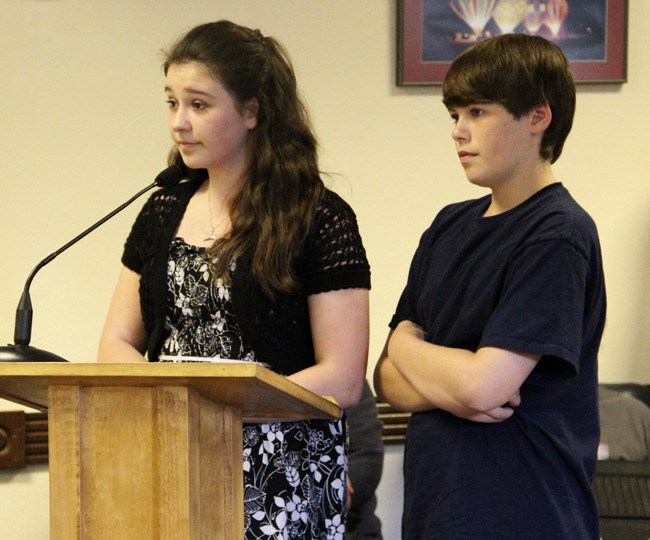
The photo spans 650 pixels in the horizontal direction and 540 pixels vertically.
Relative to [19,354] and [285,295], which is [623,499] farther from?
[19,354]

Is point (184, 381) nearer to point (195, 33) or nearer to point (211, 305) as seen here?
point (211, 305)

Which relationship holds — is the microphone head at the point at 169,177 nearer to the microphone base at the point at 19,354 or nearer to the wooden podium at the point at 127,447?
the microphone base at the point at 19,354

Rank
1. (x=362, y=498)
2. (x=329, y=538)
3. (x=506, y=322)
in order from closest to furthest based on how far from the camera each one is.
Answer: (x=506, y=322) < (x=329, y=538) < (x=362, y=498)

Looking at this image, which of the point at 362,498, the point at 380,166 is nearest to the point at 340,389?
the point at 362,498

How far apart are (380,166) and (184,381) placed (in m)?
2.35

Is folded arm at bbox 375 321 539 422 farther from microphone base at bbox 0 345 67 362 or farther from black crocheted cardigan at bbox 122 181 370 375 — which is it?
microphone base at bbox 0 345 67 362

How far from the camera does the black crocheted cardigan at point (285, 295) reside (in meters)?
1.80

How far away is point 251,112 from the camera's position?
6.42 ft

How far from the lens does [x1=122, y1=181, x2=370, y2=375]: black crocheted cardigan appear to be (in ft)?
5.91

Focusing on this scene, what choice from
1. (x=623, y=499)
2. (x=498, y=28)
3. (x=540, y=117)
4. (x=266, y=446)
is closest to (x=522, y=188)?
(x=540, y=117)

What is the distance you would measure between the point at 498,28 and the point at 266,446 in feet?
6.77

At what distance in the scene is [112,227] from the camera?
11.2 ft

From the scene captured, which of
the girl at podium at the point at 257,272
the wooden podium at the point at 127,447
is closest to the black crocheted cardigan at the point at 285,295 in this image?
the girl at podium at the point at 257,272

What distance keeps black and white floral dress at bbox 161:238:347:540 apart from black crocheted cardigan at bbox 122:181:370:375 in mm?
25
